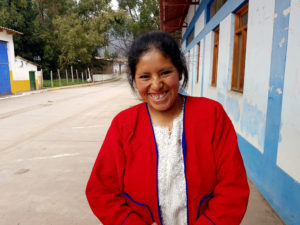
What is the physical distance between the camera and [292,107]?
87.7 inches

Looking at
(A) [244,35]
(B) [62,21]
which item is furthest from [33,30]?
(A) [244,35]

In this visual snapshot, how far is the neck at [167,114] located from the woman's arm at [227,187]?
26cm

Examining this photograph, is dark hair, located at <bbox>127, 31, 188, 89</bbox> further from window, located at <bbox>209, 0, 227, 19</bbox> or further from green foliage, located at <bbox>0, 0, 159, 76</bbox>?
green foliage, located at <bbox>0, 0, 159, 76</bbox>

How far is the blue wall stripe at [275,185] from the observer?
7.23 feet

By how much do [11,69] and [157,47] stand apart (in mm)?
18671

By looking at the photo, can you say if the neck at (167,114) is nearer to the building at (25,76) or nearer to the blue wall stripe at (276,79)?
the blue wall stripe at (276,79)

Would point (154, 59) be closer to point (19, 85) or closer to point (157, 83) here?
point (157, 83)

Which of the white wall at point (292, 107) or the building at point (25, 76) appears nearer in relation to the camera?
the white wall at point (292, 107)

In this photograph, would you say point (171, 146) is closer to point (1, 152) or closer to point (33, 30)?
point (1, 152)

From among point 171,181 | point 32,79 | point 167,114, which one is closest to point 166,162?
point 171,181

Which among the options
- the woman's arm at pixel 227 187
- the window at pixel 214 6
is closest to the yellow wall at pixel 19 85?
the window at pixel 214 6

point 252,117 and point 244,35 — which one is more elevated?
point 244,35

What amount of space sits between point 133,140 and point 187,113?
309 millimetres

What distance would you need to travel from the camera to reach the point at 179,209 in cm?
128
